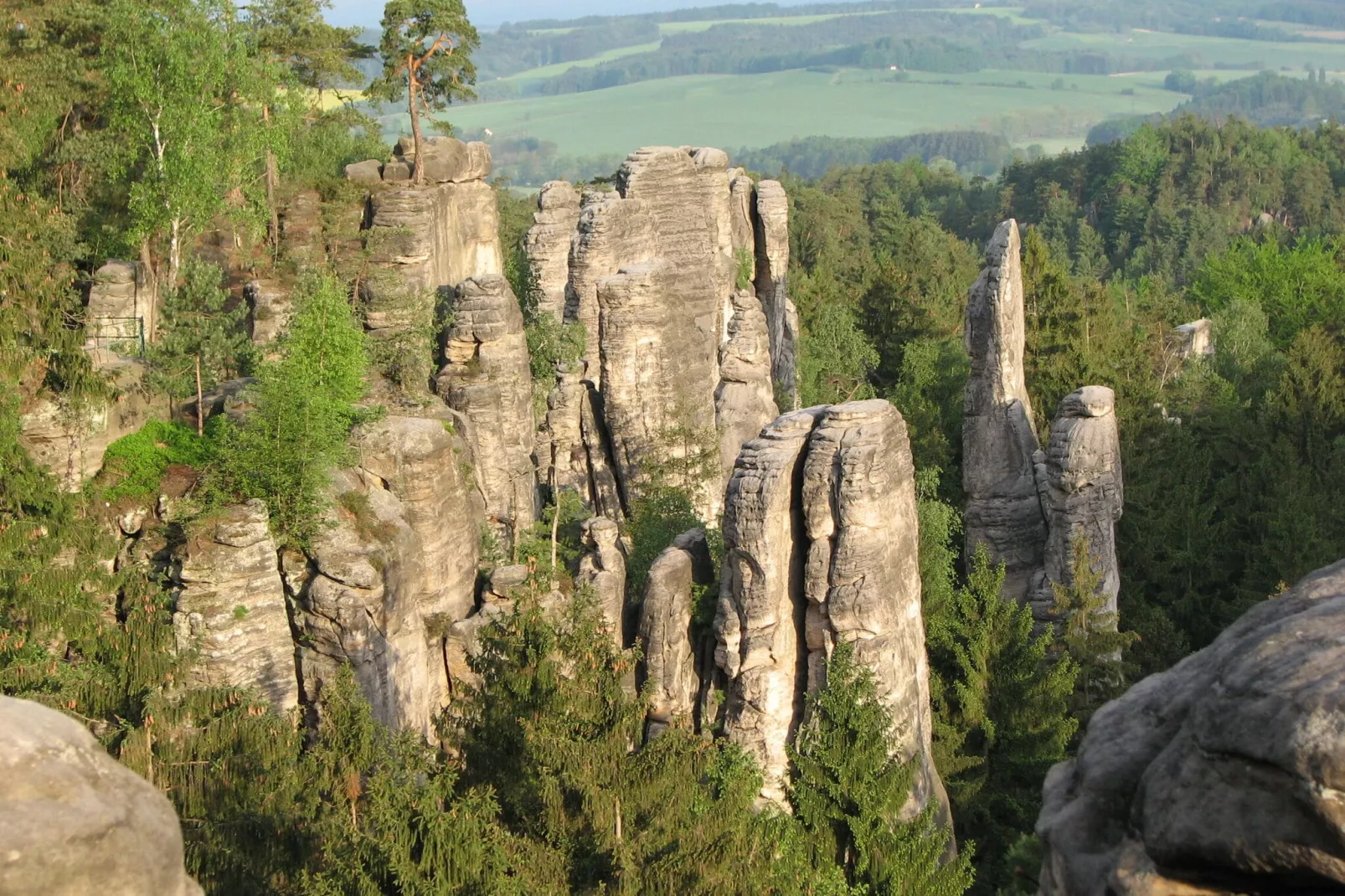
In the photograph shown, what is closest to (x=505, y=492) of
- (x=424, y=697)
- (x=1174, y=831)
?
(x=424, y=697)

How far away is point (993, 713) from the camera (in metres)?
27.8

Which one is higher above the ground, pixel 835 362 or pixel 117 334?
pixel 117 334

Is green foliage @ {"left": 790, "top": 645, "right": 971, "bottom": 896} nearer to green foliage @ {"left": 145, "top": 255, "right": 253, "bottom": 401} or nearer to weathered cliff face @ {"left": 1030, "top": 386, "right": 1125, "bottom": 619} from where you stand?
weathered cliff face @ {"left": 1030, "top": 386, "right": 1125, "bottom": 619}

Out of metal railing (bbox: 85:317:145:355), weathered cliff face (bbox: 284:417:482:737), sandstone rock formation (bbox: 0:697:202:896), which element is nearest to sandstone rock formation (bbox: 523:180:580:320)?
weathered cliff face (bbox: 284:417:482:737)

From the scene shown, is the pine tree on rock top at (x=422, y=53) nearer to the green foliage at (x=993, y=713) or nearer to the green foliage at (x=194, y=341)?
the green foliage at (x=194, y=341)

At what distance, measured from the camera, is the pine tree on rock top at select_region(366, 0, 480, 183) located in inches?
1619

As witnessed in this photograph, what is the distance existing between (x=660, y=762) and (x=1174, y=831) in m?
10.4

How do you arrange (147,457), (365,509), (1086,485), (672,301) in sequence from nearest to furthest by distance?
(147,457)
(365,509)
(1086,485)
(672,301)

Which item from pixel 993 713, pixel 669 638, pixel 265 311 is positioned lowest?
pixel 993 713

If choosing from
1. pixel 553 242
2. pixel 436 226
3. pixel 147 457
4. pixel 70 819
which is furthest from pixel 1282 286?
pixel 70 819

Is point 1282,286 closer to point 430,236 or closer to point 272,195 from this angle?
point 430,236

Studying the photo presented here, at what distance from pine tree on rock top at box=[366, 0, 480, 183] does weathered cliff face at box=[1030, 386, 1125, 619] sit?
1847cm

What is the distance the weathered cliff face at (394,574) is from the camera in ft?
78.0

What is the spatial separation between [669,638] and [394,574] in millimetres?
4876
